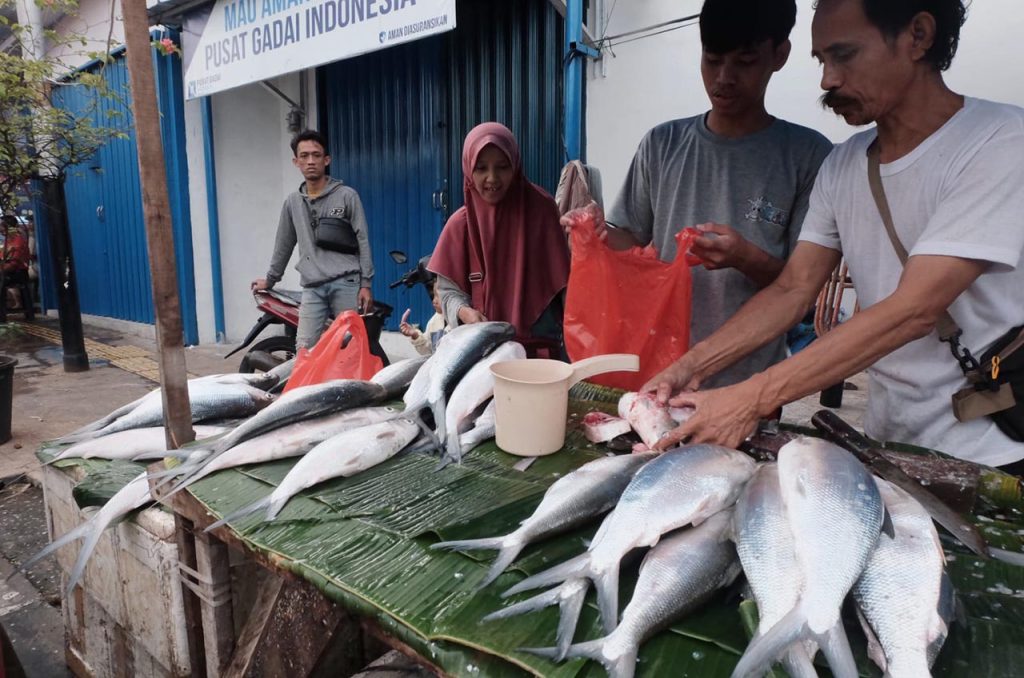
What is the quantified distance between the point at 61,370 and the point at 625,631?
321 inches

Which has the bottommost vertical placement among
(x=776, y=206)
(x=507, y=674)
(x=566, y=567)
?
(x=507, y=674)

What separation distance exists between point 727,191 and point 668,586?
181 cm

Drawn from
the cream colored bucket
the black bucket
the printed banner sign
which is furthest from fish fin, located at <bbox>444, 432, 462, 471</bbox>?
the black bucket

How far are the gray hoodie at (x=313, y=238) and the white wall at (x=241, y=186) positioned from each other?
3015mm

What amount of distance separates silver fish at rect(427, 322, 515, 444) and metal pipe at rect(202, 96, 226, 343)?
6.77m

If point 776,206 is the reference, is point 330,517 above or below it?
below

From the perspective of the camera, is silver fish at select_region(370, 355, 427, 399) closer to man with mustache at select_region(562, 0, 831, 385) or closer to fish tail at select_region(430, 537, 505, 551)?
man with mustache at select_region(562, 0, 831, 385)

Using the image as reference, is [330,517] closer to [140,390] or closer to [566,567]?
[566,567]

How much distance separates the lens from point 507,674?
3.45ft

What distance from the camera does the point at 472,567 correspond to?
1.29m

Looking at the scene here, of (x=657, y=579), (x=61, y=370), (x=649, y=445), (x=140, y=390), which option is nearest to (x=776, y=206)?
(x=649, y=445)

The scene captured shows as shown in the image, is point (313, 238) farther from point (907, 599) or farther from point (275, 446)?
point (907, 599)

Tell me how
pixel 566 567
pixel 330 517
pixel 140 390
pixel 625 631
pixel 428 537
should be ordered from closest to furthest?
pixel 625 631, pixel 566 567, pixel 428 537, pixel 330 517, pixel 140 390

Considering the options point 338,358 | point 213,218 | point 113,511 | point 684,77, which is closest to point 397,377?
point 338,358
